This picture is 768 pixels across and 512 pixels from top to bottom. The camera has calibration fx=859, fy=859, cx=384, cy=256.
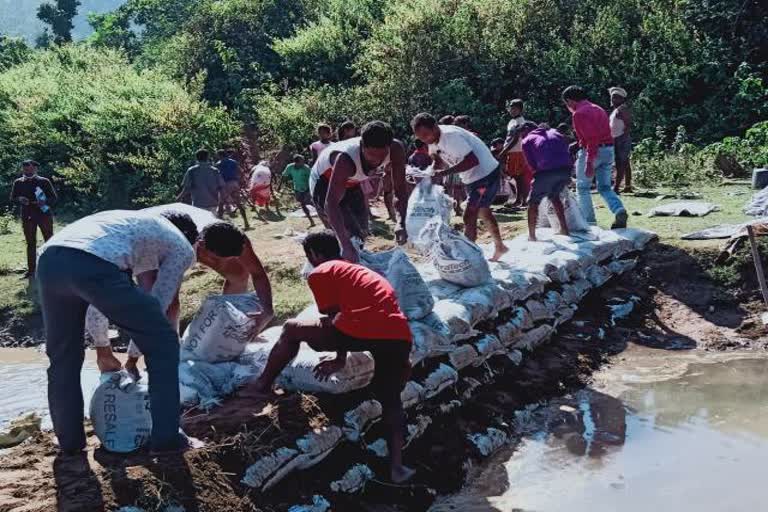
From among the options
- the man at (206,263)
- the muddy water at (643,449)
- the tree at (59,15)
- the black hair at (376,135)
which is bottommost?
the muddy water at (643,449)

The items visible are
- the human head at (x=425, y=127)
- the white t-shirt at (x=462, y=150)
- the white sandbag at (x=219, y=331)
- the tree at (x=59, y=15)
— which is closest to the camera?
the white sandbag at (x=219, y=331)

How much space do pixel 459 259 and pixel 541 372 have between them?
3.46 ft

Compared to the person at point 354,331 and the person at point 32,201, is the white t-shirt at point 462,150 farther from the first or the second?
the person at point 32,201

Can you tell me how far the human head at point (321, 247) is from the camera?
14.0 feet

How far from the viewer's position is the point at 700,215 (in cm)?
919

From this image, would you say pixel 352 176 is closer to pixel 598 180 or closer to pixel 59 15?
pixel 598 180

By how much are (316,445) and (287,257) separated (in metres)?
5.92

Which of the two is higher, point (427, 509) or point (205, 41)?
point (205, 41)

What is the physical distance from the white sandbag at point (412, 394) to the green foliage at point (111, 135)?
41.1 feet

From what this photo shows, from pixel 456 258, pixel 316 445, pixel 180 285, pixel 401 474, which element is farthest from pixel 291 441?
pixel 456 258

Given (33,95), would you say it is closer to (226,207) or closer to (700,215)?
(226,207)

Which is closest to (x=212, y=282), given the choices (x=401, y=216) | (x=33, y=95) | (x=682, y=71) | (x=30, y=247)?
(x=30, y=247)

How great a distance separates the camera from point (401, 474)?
429 cm

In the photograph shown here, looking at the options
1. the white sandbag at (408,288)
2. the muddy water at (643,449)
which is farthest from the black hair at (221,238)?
the muddy water at (643,449)
